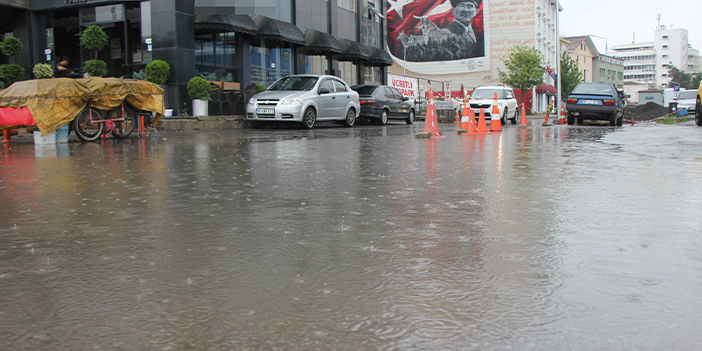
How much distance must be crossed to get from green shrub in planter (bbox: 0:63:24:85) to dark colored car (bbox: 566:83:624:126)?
20119 millimetres

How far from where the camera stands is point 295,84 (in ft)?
68.5

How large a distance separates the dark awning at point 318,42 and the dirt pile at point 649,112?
19.5m

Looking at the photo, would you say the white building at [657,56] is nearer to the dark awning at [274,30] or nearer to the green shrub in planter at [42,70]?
the dark awning at [274,30]

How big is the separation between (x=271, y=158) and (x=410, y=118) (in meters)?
18.4

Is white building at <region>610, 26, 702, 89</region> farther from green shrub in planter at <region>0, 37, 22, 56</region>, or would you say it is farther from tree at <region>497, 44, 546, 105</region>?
green shrub in planter at <region>0, 37, 22, 56</region>

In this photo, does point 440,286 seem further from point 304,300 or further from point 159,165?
point 159,165

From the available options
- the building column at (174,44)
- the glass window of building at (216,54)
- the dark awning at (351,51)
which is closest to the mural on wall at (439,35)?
the dark awning at (351,51)

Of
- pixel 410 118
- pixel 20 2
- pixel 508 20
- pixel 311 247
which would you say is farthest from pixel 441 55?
pixel 311 247

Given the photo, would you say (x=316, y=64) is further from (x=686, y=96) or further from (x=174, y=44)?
(x=686, y=96)

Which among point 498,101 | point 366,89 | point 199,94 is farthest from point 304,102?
point 498,101

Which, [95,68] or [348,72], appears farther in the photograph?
[348,72]

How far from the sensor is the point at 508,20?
2768 inches

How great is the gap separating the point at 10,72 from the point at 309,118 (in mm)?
10967

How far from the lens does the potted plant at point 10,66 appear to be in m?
21.7
